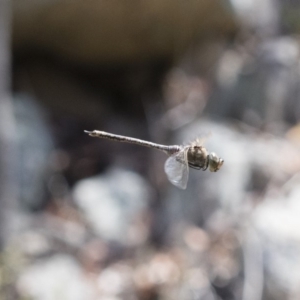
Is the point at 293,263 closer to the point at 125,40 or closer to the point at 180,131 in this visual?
the point at 180,131

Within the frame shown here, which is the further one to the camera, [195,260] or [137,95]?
[137,95]

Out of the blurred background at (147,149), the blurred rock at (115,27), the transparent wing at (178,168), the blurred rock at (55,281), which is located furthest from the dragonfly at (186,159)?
the blurred rock at (115,27)

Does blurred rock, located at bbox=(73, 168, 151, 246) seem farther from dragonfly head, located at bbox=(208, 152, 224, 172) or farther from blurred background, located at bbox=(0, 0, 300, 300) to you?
dragonfly head, located at bbox=(208, 152, 224, 172)

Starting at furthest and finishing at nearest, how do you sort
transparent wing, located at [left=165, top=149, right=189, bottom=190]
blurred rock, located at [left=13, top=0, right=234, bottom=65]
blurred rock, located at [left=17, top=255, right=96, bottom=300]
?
blurred rock, located at [left=13, top=0, right=234, bottom=65] → blurred rock, located at [left=17, top=255, right=96, bottom=300] → transparent wing, located at [left=165, top=149, right=189, bottom=190]

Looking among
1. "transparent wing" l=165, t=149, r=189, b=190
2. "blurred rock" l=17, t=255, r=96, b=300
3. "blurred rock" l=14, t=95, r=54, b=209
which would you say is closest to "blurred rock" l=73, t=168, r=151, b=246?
"blurred rock" l=14, t=95, r=54, b=209

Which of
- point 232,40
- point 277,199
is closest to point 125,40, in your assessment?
point 232,40

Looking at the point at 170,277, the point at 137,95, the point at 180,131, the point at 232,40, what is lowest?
the point at 170,277
